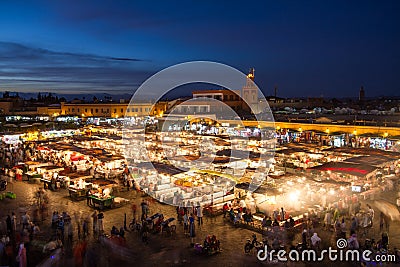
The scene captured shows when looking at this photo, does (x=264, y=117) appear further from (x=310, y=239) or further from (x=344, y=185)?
(x=310, y=239)

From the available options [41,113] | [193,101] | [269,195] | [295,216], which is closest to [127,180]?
[269,195]

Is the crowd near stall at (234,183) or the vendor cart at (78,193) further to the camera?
the vendor cart at (78,193)

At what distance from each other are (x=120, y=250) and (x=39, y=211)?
13.6ft

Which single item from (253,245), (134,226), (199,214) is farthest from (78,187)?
(253,245)

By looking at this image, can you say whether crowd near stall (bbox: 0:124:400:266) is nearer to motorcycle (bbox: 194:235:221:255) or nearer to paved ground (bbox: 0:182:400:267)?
motorcycle (bbox: 194:235:221:255)

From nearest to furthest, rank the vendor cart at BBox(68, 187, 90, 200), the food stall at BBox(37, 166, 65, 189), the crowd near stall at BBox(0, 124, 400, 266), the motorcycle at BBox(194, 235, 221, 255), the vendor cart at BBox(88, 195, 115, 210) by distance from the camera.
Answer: the motorcycle at BBox(194, 235, 221, 255) → the crowd near stall at BBox(0, 124, 400, 266) → the vendor cart at BBox(88, 195, 115, 210) → the vendor cart at BBox(68, 187, 90, 200) → the food stall at BBox(37, 166, 65, 189)

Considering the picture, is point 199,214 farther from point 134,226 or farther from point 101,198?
Result: point 101,198

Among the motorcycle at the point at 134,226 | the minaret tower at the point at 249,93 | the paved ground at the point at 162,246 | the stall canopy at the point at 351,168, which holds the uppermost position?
the minaret tower at the point at 249,93

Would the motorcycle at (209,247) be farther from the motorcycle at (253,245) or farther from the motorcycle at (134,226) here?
the motorcycle at (134,226)

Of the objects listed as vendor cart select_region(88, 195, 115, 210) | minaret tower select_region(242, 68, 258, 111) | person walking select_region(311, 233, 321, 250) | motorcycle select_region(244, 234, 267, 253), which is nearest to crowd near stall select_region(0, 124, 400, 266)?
vendor cart select_region(88, 195, 115, 210)

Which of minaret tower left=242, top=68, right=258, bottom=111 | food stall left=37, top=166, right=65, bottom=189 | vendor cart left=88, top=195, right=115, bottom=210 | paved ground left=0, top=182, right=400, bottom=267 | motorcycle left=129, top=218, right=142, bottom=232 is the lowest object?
paved ground left=0, top=182, right=400, bottom=267

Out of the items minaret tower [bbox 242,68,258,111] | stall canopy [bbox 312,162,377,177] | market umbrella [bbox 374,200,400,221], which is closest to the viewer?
market umbrella [bbox 374,200,400,221]

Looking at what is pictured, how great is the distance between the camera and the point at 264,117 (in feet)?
98.2

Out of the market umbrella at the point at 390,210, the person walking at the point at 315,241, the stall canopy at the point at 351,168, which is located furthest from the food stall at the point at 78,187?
the market umbrella at the point at 390,210
